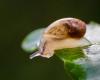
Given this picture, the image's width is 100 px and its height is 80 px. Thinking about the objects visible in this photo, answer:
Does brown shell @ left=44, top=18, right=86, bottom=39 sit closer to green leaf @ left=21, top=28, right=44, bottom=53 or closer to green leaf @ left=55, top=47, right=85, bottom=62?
green leaf @ left=55, top=47, right=85, bottom=62

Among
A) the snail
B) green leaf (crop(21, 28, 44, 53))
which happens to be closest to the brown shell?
the snail

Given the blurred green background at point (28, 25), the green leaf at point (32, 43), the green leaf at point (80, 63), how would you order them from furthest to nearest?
the blurred green background at point (28, 25) → the green leaf at point (32, 43) → the green leaf at point (80, 63)

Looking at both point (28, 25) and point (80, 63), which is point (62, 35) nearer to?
point (80, 63)

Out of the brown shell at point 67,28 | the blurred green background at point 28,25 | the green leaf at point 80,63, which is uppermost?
the brown shell at point 67,28

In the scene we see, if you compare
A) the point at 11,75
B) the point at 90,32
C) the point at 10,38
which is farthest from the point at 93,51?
the point at 10,38

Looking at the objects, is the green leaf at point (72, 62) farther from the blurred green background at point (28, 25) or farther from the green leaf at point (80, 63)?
the blurred green background at point (28, 25)

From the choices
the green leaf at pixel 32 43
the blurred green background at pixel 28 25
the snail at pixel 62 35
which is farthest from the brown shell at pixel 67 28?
the blurred green background at pixel 28 25

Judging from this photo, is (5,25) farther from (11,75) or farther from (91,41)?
(91,41)
